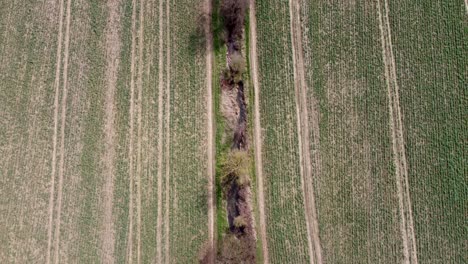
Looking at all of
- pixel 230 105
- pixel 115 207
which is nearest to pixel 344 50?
pixel 230 105

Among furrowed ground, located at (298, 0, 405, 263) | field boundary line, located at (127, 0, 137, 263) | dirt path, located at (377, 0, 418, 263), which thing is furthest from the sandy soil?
dirt path, located at (377, 0, 418, 263)

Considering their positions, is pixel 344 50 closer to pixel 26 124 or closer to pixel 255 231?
pixel 255 231

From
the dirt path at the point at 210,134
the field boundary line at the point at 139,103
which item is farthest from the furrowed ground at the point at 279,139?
the field boundary line at the point at 139,103

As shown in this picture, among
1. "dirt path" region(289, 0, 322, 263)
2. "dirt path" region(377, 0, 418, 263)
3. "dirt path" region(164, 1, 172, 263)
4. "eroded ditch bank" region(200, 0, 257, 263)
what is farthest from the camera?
"dirt path" region(164, 1, 172, 263)

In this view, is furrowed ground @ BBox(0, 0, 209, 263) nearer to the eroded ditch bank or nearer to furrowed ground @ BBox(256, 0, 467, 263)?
the eroded ditch bank

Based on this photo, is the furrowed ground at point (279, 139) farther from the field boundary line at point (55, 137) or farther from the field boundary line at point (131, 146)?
the field boundary line at point (55, 137)

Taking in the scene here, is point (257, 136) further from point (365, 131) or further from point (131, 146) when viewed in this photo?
point (131, 146)
